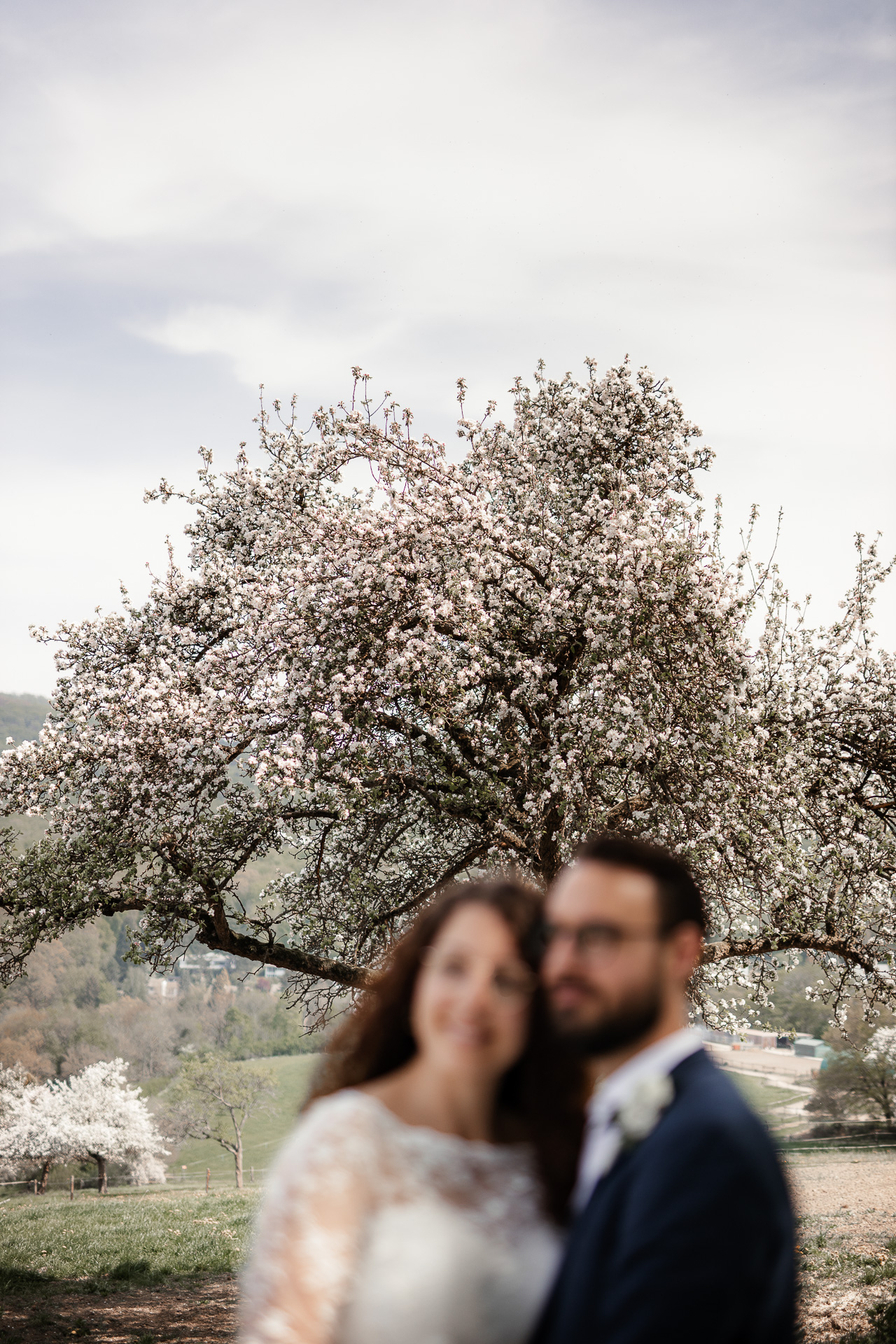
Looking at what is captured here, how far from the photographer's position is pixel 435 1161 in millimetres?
1805

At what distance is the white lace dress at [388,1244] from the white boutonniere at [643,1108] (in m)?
0.31

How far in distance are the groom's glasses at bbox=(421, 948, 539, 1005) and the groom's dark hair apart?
0.26 m

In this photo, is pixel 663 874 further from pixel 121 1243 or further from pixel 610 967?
pixel 121 1243

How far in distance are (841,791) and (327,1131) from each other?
874cm

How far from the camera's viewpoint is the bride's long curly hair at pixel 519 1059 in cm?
192

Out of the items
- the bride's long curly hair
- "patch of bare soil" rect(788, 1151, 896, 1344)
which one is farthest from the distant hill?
the bride's long curly hair

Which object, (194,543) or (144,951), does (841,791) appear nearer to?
(144,951)

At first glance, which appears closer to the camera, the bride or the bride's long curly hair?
the bride

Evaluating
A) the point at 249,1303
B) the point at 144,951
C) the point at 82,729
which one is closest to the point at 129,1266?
the point at 144,951

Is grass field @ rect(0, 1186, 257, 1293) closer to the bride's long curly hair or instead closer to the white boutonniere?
the bride's long curly hair

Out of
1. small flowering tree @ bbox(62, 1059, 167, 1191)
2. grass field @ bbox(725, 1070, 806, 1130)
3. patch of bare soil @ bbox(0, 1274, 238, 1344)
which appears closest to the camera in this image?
patch of bare soil @ bbox(0, 1274, 238, 1344)

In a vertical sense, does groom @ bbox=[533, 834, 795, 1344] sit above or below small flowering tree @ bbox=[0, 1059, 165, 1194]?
above

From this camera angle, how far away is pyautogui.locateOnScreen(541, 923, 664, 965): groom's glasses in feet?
5.79

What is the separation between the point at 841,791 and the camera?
9.52m
